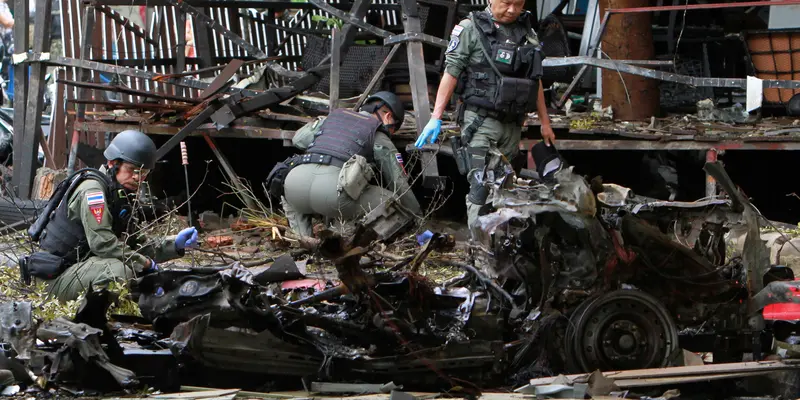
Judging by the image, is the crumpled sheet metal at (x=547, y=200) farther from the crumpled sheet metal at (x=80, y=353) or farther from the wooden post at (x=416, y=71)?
the wooden post at (x=416, y=71)

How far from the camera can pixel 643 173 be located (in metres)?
11.1

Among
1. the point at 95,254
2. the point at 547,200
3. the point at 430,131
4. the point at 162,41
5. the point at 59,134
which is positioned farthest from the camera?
the point at 162,41

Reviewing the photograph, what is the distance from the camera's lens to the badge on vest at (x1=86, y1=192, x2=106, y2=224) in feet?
19.9

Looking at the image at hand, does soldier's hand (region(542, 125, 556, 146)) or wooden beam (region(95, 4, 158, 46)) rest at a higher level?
wooden beam (region(95, 4, 158, 46))

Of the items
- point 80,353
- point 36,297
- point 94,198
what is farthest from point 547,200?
point 36,297

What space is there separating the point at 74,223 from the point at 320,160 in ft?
8.02

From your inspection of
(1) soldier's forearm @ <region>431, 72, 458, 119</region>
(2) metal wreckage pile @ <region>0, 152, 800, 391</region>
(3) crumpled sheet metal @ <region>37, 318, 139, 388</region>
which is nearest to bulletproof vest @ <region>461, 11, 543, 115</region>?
(1) soldier's forearm @ <region>431, 72, 458, 119</region>

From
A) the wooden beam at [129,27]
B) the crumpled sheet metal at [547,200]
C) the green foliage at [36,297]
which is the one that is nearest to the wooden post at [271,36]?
the wooden beam at [129,27]

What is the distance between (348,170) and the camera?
8.03 m

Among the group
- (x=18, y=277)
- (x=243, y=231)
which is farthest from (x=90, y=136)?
(x=18, y=277)

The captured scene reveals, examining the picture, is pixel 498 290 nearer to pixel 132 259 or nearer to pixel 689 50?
pixel 132 259

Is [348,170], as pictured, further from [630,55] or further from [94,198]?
[630,55]

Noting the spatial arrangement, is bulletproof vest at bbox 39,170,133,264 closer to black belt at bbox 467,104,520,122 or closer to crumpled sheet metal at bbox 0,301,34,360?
crumpled sheet metal at bbox 0,301,34,360

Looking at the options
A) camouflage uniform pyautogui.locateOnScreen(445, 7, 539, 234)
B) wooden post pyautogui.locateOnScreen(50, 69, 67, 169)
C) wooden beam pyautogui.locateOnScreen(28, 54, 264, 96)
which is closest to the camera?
camouflage uniform pyautogui.locateOnScreen(445, 7, 539, 234)
